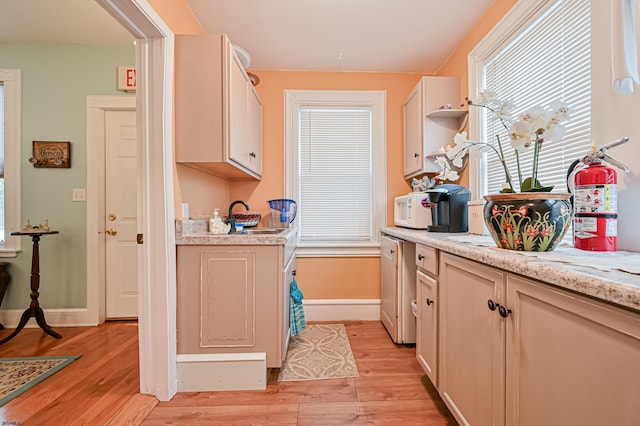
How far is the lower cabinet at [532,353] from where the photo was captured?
606 mm

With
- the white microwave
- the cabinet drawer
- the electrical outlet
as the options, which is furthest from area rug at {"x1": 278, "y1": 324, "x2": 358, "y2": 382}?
the electrical outlet

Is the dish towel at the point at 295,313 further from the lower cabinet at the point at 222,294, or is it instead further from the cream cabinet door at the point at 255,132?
the cream cabinet door at the point at 255,132

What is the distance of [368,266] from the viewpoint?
9.50 ft

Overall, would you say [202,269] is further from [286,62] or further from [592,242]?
[286,62]

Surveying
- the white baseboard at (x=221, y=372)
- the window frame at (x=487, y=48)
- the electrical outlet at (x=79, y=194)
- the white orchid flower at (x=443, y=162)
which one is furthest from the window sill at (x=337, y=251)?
the electrical outlet at (x=79, y=194)

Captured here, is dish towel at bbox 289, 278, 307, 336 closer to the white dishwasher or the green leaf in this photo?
the white dishwasher

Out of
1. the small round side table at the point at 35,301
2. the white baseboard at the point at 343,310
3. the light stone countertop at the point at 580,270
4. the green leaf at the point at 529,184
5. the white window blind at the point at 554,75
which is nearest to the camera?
the light stone countertop at the point at 580,270

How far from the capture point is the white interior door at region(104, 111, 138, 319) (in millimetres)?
2697

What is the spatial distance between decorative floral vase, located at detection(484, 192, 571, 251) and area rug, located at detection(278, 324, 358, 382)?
4.48 feet

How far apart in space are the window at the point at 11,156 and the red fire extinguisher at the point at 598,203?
406 centimetres

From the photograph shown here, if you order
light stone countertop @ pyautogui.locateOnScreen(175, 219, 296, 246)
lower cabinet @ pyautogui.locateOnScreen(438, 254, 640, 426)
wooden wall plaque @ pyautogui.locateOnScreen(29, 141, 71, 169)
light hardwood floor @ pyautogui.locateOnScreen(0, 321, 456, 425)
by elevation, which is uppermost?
wooden wall plaque @ pyautogui.locateOnScreen(29, 141, 71, 169)

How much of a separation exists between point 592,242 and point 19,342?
3.79m

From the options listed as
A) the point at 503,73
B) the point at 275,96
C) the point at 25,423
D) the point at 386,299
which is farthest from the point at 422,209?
the point at 25,423

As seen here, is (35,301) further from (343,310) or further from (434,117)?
(434,117)
